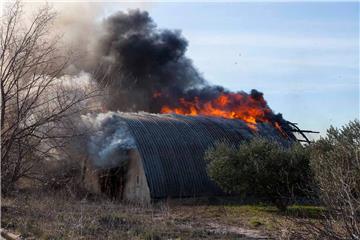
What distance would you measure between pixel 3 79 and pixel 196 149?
11.4 metres

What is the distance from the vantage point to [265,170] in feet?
59.7

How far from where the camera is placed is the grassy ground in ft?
38.2

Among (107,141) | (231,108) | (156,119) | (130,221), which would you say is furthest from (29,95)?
(231,108)

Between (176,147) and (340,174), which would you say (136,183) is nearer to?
(176,147)

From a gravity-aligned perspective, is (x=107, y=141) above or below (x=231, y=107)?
below

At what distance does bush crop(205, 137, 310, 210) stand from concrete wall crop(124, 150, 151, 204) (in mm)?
4067

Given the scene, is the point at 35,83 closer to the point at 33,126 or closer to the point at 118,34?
the point at 33,126

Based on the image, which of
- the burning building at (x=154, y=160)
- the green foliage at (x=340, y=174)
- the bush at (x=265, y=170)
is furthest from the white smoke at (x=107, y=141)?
the green foliage at (x=340, y=174)

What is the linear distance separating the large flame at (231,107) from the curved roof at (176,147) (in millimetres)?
3204

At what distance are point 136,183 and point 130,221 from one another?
29.0ft

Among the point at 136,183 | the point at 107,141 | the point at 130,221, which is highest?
Result: the point at 107,141

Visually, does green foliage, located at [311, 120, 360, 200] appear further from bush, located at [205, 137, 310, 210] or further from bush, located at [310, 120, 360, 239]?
bush, located at [205, 137, 310, 210]

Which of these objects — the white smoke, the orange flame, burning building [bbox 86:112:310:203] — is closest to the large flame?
the orange flame

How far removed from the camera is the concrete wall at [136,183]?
871 inches
